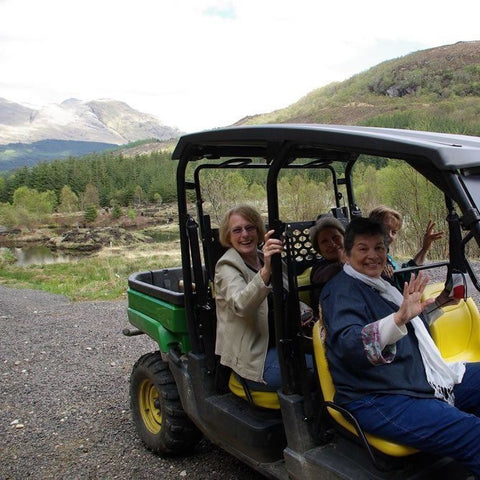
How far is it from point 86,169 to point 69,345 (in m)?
121

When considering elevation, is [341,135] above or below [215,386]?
above

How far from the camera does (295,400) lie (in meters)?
2.67

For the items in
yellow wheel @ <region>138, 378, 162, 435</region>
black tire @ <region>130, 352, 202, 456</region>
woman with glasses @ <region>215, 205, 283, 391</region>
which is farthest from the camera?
yellow wheel @ <region>138, 378, 162, 435</region>

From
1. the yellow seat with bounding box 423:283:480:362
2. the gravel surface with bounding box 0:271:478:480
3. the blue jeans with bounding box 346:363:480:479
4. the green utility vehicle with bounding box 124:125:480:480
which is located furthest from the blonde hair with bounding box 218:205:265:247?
the gravel surface with bounding box 0:271:478:480

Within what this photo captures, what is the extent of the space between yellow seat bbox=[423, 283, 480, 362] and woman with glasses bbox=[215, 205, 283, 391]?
0.91 meters

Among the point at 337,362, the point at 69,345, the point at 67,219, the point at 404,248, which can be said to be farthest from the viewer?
the point at 67,219

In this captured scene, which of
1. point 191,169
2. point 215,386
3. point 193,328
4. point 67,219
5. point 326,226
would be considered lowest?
point 67,219

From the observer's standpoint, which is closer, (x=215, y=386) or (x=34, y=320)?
(x=215, y=386)

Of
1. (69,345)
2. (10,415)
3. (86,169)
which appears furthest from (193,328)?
(86,169)

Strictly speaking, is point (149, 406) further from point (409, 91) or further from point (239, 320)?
point (409, 91)

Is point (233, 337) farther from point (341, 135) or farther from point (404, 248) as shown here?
point (404, 248)

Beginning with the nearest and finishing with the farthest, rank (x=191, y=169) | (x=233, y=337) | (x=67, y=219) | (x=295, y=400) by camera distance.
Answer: (x=295, y=400) < (x=233, y=337) < (x=191, y=169) < (x=67, y=219)

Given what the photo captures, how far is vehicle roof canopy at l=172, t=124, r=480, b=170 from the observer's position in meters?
1.90

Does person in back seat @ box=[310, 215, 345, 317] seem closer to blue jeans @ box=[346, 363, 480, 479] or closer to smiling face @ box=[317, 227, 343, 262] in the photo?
smiling face @ box=[317, 227, 343, 262]
